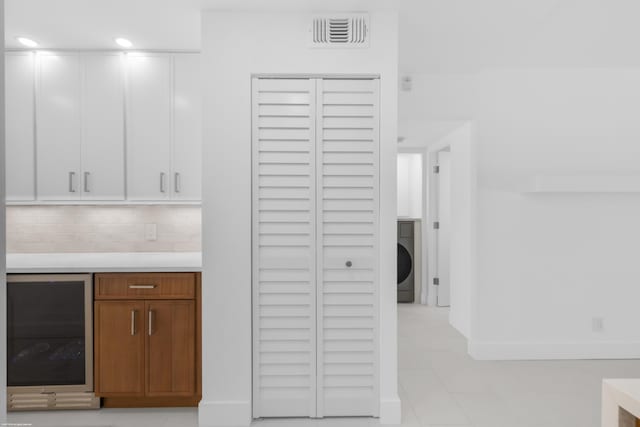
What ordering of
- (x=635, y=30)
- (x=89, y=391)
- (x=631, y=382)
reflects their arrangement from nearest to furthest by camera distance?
(x=631, y=382) < (x=89, y=391) < (x=635, y=30)

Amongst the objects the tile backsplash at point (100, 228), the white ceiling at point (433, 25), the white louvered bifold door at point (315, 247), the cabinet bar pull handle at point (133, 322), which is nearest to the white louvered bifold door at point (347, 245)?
the white louvered bifold door at point (315, 247)

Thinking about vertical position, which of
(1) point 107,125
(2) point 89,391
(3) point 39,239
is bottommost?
(2) point 89,391

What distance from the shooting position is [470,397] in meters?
2.91

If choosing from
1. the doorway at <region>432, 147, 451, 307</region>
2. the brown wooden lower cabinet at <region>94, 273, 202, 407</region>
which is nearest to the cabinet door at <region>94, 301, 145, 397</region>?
the brown wooden lower cabinet at <region>94, 273, 202, 407</region>

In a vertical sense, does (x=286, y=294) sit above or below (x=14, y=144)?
below

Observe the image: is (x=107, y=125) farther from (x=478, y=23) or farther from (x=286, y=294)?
(x=478, y=23)

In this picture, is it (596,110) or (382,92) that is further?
(596,110)

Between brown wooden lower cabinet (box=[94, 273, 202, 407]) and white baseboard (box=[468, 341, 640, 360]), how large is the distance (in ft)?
7.91

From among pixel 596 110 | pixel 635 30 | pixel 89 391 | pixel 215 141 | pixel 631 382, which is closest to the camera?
pixel 631 382

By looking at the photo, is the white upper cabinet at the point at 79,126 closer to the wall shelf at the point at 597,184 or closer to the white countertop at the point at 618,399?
the white countertop at the point at 618,399

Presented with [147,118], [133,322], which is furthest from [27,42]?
[133,322]

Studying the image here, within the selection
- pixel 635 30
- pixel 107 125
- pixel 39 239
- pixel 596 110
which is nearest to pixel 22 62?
pixel 107 125

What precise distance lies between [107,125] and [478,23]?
258cm

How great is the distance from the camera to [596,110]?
3699 mm
